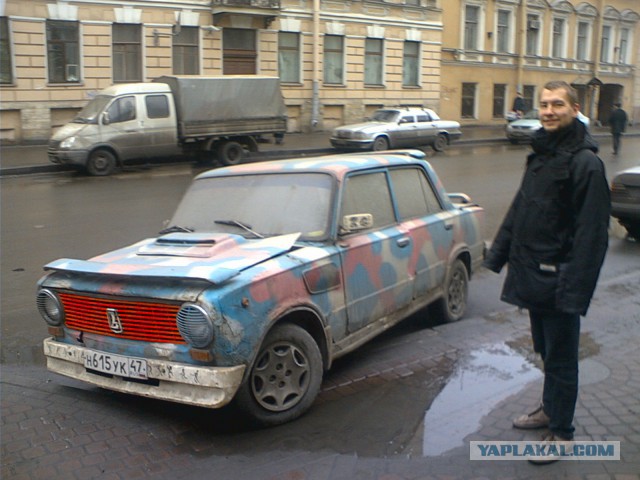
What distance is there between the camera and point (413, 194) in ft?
19.9

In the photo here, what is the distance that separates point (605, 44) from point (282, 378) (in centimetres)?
4511

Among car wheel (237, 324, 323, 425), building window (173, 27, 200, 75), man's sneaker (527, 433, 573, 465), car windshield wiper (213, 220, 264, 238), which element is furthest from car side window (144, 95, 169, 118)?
man's sneaker (527, 433, 573, 465)

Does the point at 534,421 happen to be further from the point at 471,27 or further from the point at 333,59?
the point at 471,27

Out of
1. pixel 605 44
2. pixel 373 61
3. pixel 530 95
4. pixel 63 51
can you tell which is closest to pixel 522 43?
pixel 530 95

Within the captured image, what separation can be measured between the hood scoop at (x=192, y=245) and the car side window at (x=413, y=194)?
1.61m

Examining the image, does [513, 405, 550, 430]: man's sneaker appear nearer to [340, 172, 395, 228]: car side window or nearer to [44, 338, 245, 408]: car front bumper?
[44, 338, 245, 408]: car front bumper

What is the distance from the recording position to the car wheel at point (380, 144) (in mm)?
22578

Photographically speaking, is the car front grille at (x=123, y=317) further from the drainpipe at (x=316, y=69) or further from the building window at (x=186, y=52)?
the drainpipe at (x=316, y=69)

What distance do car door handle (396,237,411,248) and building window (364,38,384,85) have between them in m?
26.6

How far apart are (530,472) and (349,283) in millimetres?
1760

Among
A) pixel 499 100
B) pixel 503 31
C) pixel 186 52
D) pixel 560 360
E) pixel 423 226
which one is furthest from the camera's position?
pixel 499 100

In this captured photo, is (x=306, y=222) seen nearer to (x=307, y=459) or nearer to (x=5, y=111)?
(x=307, y=459)

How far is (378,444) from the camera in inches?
157

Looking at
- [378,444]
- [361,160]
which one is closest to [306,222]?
[361,160]
